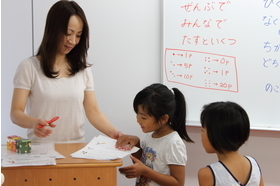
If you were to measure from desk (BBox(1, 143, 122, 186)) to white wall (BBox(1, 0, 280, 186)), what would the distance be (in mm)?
1140

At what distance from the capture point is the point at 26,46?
2.53 metres

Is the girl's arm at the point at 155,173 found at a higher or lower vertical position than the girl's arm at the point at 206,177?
lower

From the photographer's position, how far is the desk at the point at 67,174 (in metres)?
1.26

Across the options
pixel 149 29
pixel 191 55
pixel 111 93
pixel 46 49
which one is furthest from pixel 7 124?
pixel 191 55

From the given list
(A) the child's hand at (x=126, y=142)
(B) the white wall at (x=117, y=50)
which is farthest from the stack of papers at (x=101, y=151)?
(B) the white wall at (x=117, y=50)

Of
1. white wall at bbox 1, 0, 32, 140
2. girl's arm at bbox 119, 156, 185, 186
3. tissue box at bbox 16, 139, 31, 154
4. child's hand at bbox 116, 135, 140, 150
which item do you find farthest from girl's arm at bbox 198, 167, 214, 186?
white wall at bbox 1, 0, 32, 140

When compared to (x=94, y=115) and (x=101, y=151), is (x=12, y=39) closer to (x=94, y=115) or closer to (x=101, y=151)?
(x=94, y=115)

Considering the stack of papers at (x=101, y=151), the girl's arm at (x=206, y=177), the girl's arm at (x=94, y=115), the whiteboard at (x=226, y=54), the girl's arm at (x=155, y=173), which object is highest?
the whiteboard at (x=226, y=54)

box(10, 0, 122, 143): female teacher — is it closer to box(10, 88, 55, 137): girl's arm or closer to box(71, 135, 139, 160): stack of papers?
box(10, 88, 55, 137): girl's arm

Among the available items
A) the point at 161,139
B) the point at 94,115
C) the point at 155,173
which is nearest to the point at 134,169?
the point at 155,173

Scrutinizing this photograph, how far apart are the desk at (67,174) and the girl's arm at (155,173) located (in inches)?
5.2

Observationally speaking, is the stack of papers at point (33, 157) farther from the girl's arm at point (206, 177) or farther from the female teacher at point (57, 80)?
the girl's arm at point (206, 177)

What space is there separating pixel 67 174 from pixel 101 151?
0.72 feet

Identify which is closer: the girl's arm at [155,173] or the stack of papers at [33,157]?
the stack of papers at [33,157]
